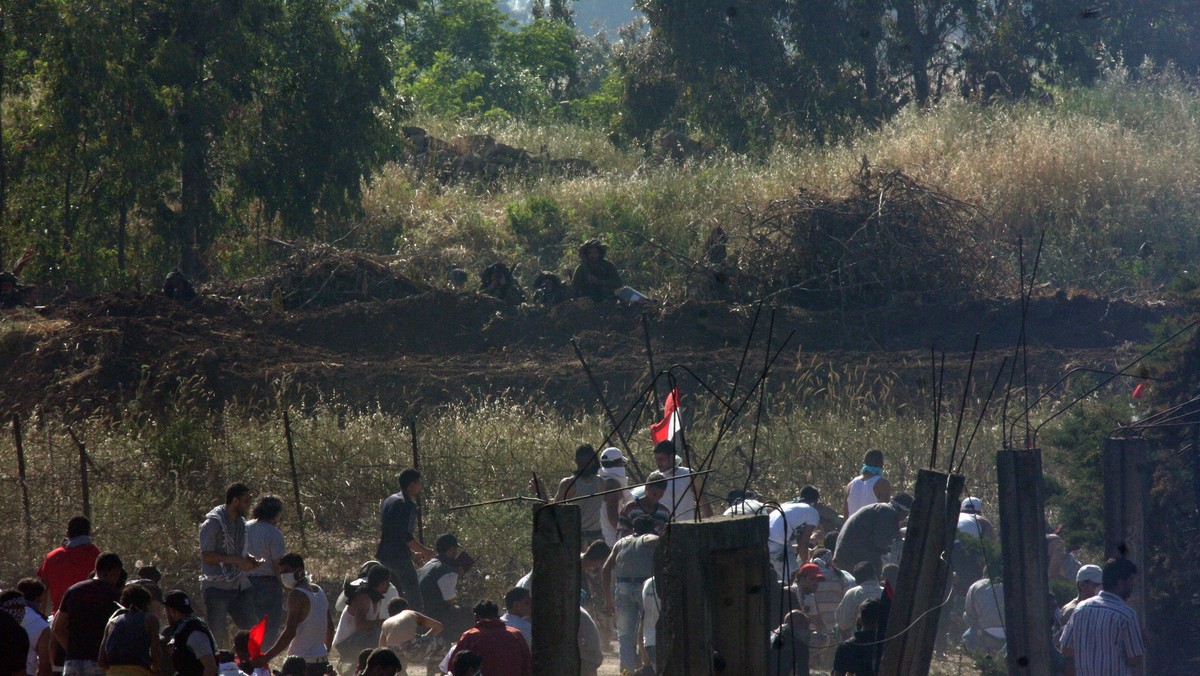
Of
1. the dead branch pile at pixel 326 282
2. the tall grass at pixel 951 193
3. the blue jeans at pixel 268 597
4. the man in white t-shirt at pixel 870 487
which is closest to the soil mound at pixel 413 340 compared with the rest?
the dead branch pile at pixel 326 282

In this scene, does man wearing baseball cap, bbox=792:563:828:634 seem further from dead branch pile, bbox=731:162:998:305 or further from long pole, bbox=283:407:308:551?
dead branch pile, bbox=731:162:998:305

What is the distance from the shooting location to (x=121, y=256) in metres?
21.8

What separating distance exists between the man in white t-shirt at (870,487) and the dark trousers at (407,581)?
377 cm

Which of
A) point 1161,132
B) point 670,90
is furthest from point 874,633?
point 670,90

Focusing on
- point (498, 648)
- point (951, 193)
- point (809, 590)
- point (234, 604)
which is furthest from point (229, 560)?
point (951, 193)

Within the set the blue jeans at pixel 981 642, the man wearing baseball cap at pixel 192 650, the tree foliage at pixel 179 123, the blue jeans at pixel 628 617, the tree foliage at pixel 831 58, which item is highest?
the tree foliage at pixel 831 58

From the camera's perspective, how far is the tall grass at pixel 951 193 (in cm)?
2203

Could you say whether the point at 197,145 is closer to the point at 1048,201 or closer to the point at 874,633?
the point at 1048,201

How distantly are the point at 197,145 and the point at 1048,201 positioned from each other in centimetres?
1483

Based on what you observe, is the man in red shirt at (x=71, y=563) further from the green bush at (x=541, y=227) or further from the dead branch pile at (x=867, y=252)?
the green bush at (x=541, y=227)

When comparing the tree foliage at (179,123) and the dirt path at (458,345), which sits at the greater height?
the tree foliage at (179,123)

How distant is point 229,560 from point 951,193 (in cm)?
1701

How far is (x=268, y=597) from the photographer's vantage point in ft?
29.6

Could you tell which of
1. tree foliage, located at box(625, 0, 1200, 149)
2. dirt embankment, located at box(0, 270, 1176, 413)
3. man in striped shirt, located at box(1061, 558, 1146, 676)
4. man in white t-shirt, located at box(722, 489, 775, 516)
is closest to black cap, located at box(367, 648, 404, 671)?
man in white t-shirt, located at box(722, 489, 775, 516)
